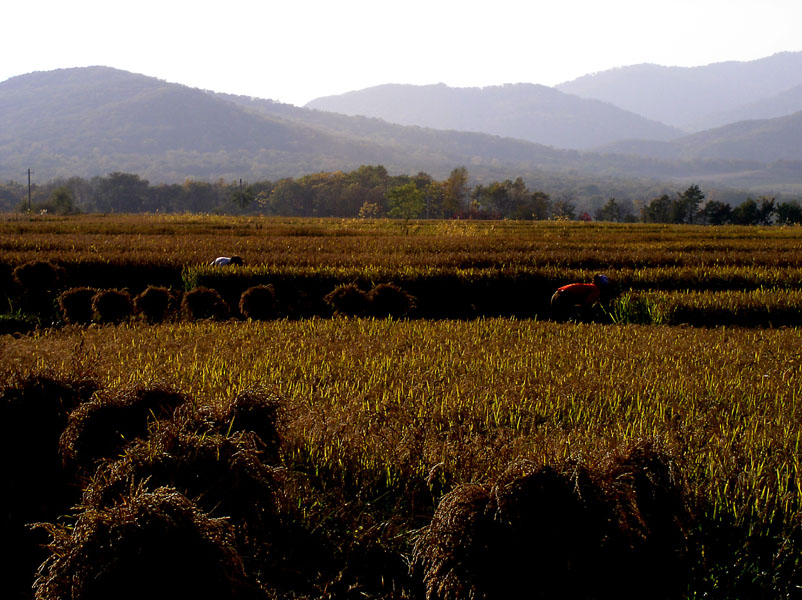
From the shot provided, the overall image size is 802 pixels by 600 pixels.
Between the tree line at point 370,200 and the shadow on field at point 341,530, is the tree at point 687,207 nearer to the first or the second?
the tree line at point 370,200

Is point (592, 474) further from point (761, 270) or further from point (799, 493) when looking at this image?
point (761, 270)

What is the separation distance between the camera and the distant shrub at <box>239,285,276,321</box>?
997 cm

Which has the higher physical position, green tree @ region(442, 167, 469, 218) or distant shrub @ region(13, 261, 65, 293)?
green tree @ region(442, 167, 469, 218)

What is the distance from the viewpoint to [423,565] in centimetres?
284

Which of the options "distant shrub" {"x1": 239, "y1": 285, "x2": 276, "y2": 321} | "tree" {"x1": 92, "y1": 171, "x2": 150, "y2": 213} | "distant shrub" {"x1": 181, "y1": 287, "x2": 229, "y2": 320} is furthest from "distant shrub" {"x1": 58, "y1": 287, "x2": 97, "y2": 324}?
"tree" {"x1": 92, "y1": 171, "x2": 150, "y2": 213}

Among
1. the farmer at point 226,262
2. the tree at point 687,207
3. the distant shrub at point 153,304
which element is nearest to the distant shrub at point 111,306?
the distant shrub at point 153,304

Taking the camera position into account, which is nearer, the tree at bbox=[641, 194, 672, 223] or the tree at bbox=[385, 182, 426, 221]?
the tree at bbox=[385, 182, 426, 221]

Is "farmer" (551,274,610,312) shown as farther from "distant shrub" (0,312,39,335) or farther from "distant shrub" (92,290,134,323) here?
"distant shrub" (0,312,39,335)

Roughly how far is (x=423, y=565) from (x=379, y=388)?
222cm

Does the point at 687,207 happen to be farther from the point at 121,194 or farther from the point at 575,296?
the point at 121,194

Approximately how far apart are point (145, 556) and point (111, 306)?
26.0 feet

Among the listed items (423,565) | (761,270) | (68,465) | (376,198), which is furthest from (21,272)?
(376,198)

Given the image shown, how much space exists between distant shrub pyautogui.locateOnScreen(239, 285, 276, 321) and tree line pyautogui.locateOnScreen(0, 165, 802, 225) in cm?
6025

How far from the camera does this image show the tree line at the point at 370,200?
72.9m
